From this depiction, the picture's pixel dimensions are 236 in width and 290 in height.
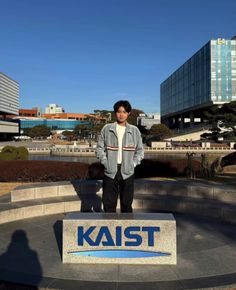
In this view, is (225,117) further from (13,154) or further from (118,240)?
(13,154)

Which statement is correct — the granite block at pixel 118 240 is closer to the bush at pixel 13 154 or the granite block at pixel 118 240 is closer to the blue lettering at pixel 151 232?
the blue lettering at pixel 151 232

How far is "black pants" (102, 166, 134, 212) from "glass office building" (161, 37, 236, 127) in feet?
197

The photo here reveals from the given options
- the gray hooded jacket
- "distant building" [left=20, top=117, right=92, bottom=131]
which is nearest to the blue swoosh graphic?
the gray hooded jacket

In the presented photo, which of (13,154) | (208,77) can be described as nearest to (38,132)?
(208,77)

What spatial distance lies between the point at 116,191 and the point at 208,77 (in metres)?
62.4

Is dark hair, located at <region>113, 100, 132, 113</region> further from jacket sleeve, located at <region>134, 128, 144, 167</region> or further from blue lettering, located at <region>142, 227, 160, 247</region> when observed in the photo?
blue lettering, located at <region>142, 227, 160, 247</region>

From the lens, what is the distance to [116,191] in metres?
4.86

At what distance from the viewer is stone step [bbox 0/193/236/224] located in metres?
6.35

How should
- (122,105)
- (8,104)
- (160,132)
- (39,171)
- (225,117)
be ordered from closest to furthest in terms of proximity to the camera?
(122,105) < (39,171) < (225,117) < (160,132) < (8,104)

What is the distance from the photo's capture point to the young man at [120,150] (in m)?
4.66

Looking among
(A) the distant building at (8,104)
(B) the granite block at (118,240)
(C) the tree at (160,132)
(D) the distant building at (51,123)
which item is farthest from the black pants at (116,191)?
(D) the distant building at (51,123)

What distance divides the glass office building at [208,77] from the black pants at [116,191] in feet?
197

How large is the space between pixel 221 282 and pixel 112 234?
143 centimetres

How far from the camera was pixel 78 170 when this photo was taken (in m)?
11.5
